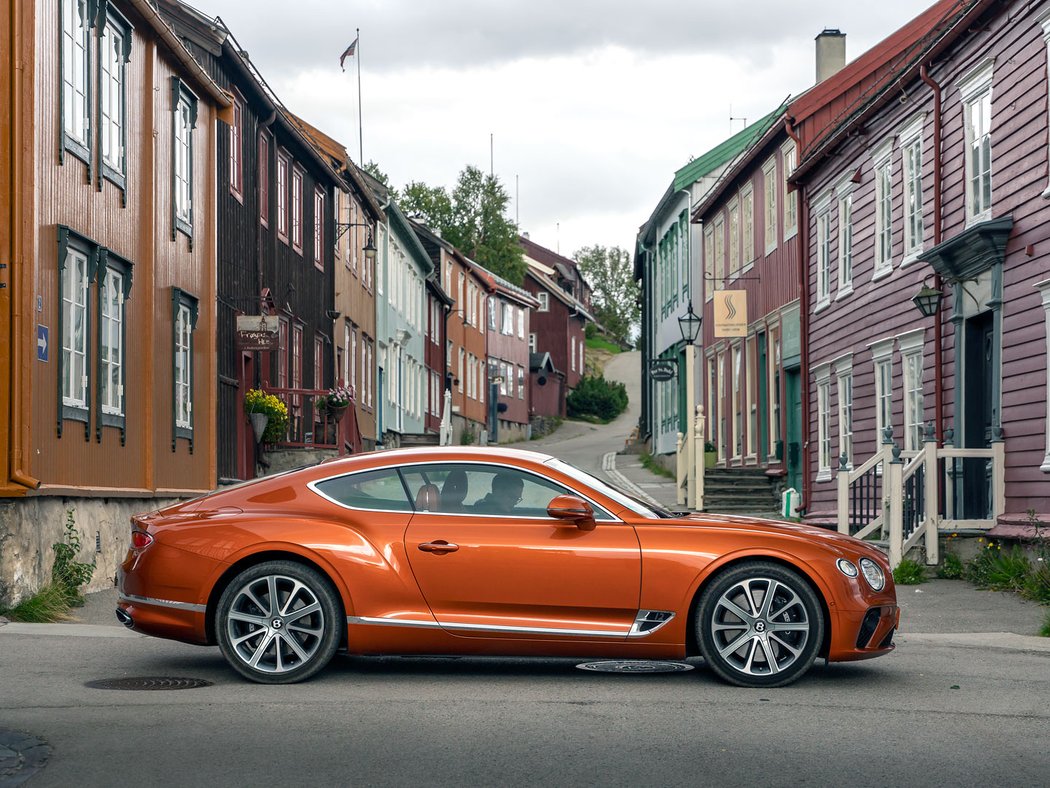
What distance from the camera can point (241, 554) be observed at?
8461 millimetres

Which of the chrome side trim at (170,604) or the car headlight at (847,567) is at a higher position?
the car headlight at (847,567)

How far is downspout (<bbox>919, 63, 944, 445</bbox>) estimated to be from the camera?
18031mm

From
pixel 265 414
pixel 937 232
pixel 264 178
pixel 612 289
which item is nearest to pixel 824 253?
pixel 937 232

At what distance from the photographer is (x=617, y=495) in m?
8.84

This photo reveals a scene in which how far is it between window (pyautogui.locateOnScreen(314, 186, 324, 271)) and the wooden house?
8942mm

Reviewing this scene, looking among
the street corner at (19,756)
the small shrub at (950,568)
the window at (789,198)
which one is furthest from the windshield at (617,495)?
the window at (789,198)

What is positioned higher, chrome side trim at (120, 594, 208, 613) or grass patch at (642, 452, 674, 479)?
chrome side trim at (120, 594, 208, 613)

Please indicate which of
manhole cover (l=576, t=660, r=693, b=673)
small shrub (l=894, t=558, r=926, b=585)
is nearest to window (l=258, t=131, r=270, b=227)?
small shrub (l=894, t=558, r=926, b=585)

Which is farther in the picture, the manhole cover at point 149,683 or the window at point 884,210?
the window at point 884,210

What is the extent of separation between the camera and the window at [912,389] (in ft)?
63.0

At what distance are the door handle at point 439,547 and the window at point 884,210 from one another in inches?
526

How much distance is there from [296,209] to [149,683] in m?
20.0

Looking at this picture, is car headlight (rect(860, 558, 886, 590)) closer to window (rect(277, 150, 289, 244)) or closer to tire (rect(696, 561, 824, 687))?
tire (rect(696, 561, 824, 687))

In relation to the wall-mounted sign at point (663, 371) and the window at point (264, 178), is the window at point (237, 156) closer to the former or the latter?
the window at point (264, 178)
